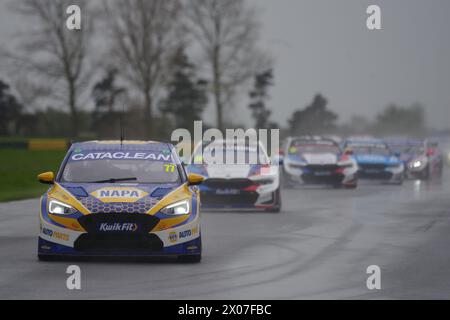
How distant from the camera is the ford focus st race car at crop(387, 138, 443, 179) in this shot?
1689 inches

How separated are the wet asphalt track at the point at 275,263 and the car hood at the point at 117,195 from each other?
636 mm

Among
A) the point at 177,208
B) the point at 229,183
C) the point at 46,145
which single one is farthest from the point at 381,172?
the point at 46,145

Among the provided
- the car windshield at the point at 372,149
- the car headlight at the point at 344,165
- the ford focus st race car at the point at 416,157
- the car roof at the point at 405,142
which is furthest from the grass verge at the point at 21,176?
the ford focus st race car at the point at 416,157

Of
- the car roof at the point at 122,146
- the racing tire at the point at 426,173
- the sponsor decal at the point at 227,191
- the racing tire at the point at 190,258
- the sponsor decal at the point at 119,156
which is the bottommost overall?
the racing tire at the point at 426,173

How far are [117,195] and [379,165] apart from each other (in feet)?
82.7

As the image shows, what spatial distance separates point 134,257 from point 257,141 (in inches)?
460

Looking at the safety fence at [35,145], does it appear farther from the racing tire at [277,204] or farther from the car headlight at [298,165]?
the racing tire at [277,204]

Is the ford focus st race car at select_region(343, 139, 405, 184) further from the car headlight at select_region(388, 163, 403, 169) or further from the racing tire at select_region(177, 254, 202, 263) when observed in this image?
the racing tire at select_region(177, 254, 202, 263)

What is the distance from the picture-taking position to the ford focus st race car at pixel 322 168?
112 ft

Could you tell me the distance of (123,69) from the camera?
79375mm

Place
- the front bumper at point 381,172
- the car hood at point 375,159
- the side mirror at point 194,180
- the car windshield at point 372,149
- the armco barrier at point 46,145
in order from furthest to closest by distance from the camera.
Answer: the armco barrier at point 46,145, the car windshield at point 372,149, the car hood at point 375,159, the front bumper at point 381,172, the side mirror at point 194,180
